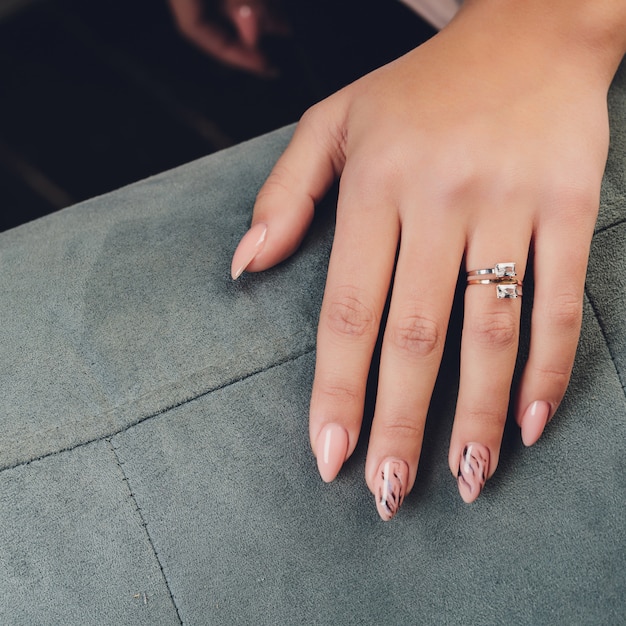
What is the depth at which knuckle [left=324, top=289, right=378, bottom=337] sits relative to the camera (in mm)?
521

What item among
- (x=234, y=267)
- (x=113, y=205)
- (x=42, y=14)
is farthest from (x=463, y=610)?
(x=42, y=14)

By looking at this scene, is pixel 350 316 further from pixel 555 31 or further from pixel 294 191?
pixel 555 31

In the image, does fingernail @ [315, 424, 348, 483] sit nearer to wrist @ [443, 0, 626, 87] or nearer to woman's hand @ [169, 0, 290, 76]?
wrist @ [443, 0, 626, 87]

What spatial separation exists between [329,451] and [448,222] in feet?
0.69

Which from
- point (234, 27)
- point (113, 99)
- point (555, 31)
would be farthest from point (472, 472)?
point (113, 99)

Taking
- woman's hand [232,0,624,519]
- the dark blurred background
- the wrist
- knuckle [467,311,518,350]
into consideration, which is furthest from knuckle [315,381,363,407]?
the dark blurred background

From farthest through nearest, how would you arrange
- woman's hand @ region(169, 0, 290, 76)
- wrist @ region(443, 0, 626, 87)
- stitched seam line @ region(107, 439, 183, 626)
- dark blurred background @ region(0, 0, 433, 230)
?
dark blurred background @ region(0, 0, 433, 230) → woman's hand @ region(169, 0, 290, 76) → wrist @ region(443, 0, 626, 87) → stitched seam line @ region(107, 439, 183, 626)

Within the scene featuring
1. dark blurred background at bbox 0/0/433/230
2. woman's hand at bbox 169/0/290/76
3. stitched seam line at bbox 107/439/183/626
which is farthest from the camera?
dark blurred background at bbox 0/0/433/230

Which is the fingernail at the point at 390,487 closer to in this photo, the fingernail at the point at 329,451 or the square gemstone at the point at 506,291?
the fingernail at the point at 329,451

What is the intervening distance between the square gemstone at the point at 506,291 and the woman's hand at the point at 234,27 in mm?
863

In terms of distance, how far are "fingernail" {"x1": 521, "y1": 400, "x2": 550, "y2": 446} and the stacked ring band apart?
9 cm

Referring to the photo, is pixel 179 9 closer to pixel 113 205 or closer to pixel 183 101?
pixel 183 101

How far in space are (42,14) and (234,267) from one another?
1.27 meters

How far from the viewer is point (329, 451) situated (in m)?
0.49
